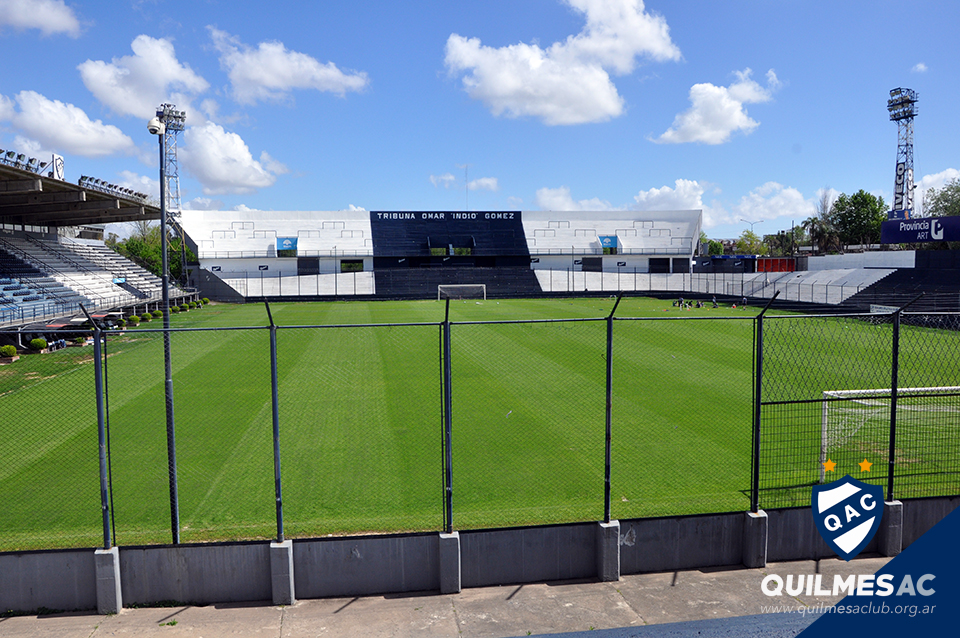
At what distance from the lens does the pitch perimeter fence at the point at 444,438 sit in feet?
28.5

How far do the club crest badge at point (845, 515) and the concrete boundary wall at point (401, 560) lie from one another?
8.4 inches

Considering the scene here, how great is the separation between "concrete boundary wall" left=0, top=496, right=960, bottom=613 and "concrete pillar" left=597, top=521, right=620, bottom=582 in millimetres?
11

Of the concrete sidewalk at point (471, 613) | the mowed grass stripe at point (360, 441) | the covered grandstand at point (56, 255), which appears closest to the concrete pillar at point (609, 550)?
the concrete sidewalk at point (471, 613)

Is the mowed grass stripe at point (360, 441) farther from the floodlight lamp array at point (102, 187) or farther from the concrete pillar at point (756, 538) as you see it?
the floodlight lamp array at point (102, 187)

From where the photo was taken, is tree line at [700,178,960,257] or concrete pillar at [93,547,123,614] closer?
concrete pillar at [93,547,123,614]

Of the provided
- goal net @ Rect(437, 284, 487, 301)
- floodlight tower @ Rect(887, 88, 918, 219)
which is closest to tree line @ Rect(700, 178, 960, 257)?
floodlight tower @ Rect(887, 88, 918, 219)

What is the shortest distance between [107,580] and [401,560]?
10.2 ft

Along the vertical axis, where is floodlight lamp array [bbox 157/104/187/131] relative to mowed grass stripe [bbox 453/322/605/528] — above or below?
above

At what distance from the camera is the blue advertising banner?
127ft

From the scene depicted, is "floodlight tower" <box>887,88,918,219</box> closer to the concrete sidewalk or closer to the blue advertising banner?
the blue advertising banner

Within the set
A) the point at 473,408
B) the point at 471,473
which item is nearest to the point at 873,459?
the point at 471,473

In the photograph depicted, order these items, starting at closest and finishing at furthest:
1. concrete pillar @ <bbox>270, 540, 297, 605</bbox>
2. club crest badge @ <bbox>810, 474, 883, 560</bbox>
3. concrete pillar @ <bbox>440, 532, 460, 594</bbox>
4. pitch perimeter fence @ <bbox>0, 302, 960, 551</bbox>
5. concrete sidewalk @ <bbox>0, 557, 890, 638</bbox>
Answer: concrete sidewalk @ <bbox>0, 557, 890, 638</bbox> < concrete pillar @ <bbox>270, 540, 297, 605</bbox> < concrete pillar @ <bbox>440, 532, 460, 594</bbox> < club crest badge @ <bbox>810, 474, 883, 560</bbox> < pitch perimeter fence @ <bbox>0, 302, 960, 551</bbox>

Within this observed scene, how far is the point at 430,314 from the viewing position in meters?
43.7

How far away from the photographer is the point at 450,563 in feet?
22.4
